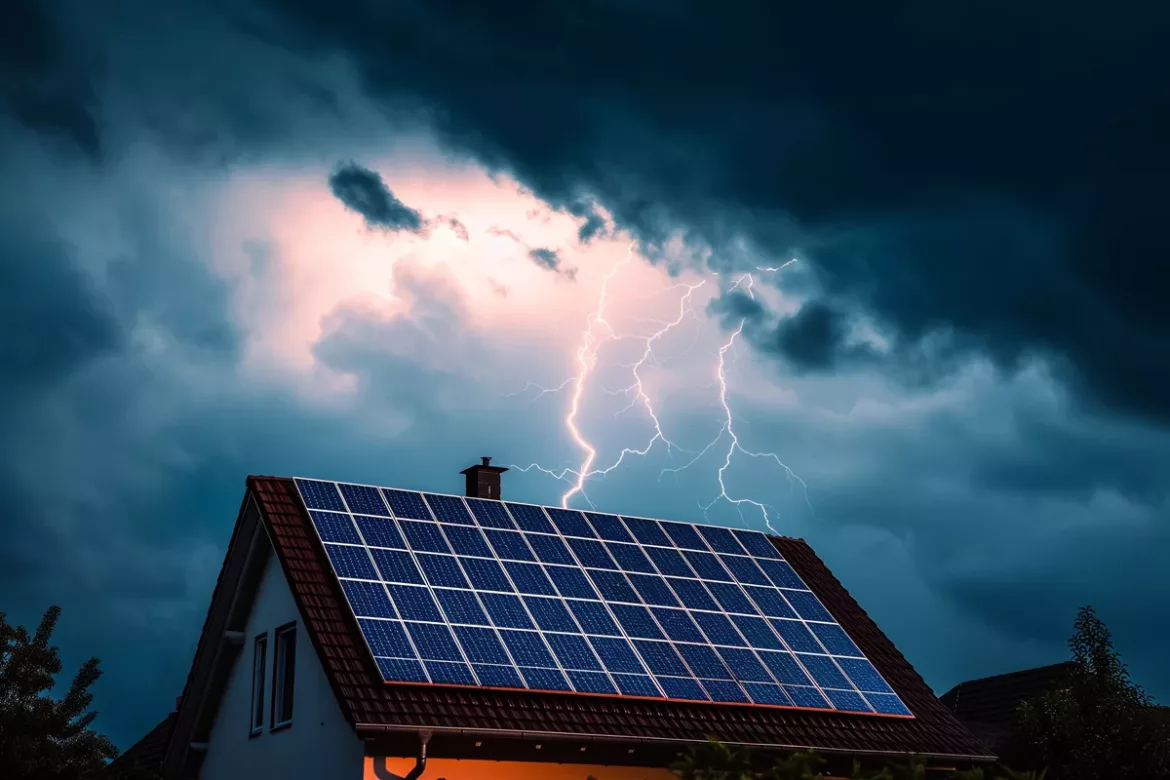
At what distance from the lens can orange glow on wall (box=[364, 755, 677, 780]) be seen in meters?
17.2

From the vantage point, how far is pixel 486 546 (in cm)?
2144

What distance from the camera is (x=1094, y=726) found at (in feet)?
80.7

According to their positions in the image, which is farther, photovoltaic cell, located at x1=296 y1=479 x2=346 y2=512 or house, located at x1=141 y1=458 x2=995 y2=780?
photovoltaic cell, located at x1=296 y1=479 x2=346 y2=512

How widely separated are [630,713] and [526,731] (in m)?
1.90

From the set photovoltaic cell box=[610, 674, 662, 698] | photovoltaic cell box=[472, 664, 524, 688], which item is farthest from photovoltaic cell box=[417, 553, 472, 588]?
photovoltaic cell box=[610, 674, 662, 698]

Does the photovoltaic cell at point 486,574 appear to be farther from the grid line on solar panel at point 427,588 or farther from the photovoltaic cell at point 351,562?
the photovoltaic cell at point 351,562

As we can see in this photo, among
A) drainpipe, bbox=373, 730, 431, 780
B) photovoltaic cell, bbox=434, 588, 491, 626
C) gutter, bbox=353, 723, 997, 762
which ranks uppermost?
photovoltaic cell, bbox=434, 588, 491, 626

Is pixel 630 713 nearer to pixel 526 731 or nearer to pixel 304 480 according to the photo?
pixel 526 731

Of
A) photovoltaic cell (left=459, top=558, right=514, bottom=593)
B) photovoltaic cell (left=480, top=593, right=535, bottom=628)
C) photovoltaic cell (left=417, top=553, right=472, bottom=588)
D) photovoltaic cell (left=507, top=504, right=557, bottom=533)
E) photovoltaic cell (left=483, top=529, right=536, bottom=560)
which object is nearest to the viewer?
photovoltaic cell (left=480, top=593, right=535, bottom=628)

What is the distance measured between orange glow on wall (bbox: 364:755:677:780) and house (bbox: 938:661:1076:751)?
46.3 ft

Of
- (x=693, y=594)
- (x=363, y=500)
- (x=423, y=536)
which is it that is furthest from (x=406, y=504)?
(x=693, y=594)

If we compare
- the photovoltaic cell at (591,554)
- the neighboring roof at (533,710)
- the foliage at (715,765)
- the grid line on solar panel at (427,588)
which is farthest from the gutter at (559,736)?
the photovoltaic cell at (591,554)

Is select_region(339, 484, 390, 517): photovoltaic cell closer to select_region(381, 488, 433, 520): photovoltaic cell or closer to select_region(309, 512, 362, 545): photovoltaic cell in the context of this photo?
select_region(381, 488, 433, 520): photovoltaic cell

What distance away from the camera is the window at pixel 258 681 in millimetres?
21078
